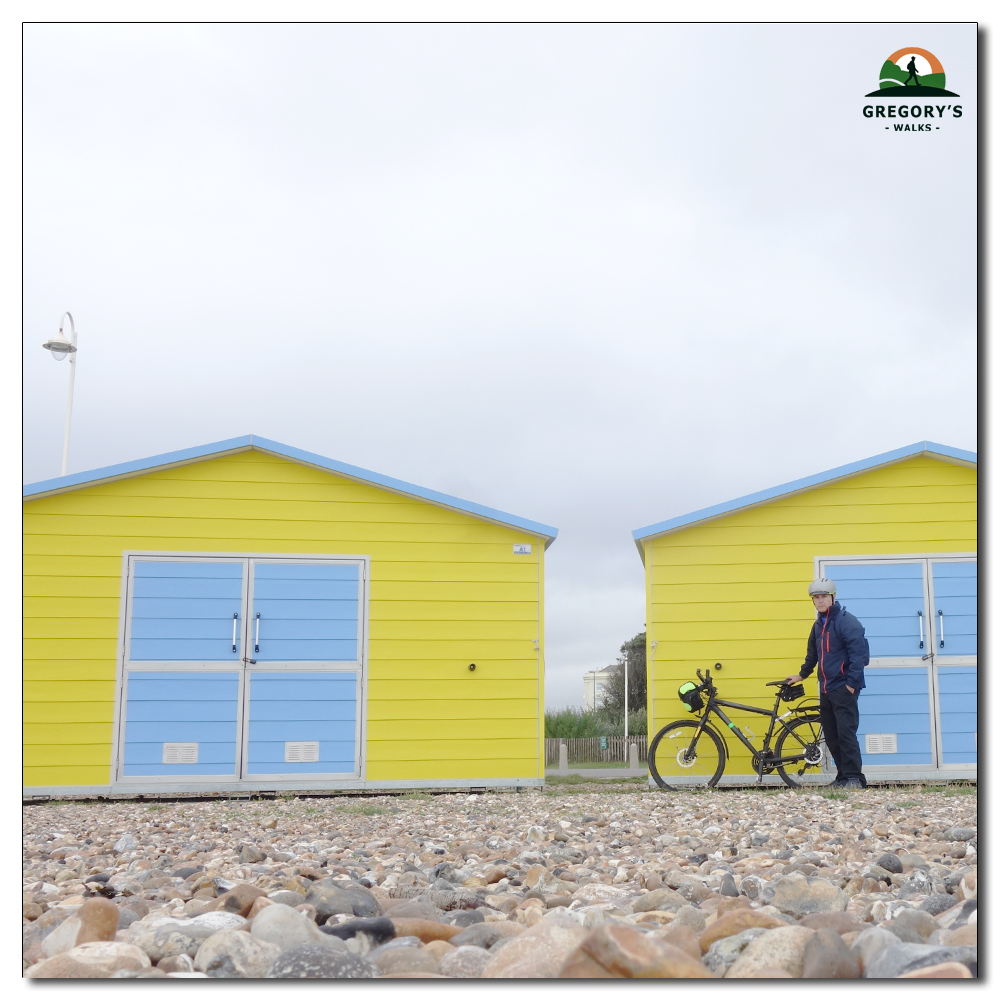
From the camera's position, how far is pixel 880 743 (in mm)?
7629

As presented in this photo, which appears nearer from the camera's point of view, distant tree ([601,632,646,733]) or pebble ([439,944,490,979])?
pebble ([439,944,490,979])

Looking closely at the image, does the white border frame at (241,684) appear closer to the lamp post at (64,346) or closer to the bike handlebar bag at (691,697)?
the bike handlebar bag at (691,697)

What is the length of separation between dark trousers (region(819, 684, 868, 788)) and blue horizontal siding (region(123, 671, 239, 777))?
4.83m

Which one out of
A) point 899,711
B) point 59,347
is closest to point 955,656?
point 899,711

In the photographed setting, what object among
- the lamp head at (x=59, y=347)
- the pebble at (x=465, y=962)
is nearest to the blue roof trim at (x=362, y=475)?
the lamp head at (x=59, y=347)

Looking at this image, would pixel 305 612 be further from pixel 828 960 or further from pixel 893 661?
pixel 828 960

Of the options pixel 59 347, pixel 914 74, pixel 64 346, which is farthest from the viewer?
pixel 64 346

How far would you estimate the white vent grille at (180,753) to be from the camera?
743 centimetres

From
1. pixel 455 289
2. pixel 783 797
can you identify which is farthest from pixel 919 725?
pixel 455 289

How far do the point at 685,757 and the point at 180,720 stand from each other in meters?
4.23

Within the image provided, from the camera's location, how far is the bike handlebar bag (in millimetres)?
7246

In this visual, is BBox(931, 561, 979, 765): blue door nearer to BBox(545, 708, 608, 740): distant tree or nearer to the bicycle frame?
the bicycle frame

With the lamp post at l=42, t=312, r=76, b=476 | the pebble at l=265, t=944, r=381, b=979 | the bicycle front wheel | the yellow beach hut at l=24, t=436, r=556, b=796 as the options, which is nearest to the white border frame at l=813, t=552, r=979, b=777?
the bicycle front wheel

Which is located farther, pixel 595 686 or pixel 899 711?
pixel 595 686
